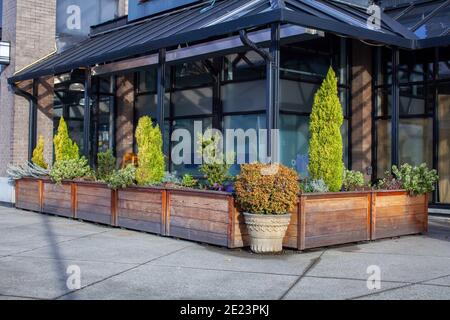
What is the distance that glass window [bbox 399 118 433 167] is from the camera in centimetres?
1403

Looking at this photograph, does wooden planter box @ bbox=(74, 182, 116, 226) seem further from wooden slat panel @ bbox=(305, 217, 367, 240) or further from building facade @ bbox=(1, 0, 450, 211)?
wooden slat panel @ bbox=(305, 217, 367, 240)

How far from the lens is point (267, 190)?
8.30 meters

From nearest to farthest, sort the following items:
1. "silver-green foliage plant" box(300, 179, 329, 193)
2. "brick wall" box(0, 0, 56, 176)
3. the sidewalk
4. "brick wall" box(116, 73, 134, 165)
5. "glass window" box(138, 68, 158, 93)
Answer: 1. the sidewalk
2. "silver-green foliage plant" box(300, 179, 329, 193)
3. "brick wall" box(0, 0, 56, 176)
4. "glass window" box(138, 68, 158, 93)
5. "brick wall" box(116, 73, 134, 165)

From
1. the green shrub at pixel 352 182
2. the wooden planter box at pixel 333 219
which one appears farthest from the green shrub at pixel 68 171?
the wooden planter box at pixel 333 219

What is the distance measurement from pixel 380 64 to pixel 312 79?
2.12 m

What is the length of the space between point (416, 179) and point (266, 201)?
372 centimetres

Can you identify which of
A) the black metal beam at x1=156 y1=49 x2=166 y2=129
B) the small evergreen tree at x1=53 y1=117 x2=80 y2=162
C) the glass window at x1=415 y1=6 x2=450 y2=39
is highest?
the glass window at x1=415 y1=6 x2=450 y2=39

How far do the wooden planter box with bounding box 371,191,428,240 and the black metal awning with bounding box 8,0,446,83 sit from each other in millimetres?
2928

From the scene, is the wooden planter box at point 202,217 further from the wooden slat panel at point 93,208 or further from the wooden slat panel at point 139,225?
the wooden slat panel at point 93,208

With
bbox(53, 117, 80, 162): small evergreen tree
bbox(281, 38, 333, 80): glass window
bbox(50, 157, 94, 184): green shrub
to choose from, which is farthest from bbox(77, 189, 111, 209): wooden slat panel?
bbox(281, 38, 333, 80): glass window
